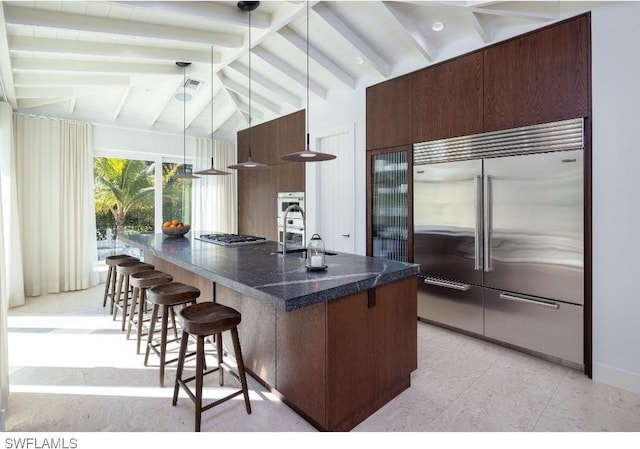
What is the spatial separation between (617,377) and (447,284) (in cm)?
144

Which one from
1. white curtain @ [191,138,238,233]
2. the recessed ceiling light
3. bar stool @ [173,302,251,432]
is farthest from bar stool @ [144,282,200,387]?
white curtain @ [191,138,238,233]

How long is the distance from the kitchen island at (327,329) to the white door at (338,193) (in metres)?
1.97

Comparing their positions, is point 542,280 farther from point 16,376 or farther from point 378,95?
point 16,376

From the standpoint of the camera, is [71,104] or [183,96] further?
[183,96]

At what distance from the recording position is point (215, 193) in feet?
22.0

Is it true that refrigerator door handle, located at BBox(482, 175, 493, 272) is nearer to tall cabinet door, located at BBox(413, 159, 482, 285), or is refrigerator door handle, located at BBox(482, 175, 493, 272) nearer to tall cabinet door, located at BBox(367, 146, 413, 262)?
tall cabinet door, located at BBox(413, 159, 482, 285)

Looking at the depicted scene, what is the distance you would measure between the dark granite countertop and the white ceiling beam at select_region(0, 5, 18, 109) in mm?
2052

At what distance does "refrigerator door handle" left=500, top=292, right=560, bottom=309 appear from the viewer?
9.46 feet

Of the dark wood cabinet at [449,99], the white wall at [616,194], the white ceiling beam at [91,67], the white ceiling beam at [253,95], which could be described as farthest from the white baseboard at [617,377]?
the white ceiling beam at [91,67]

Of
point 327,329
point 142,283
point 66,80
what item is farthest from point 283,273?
point 66,80

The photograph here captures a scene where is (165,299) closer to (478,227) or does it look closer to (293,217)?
(478,227)

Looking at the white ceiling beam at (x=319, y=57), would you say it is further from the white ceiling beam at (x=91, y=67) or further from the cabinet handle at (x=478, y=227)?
the cabinet handle at (x=478, y=227)

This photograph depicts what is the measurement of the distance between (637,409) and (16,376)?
14.5ft

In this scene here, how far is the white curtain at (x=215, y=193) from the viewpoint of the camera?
655 centimetres
